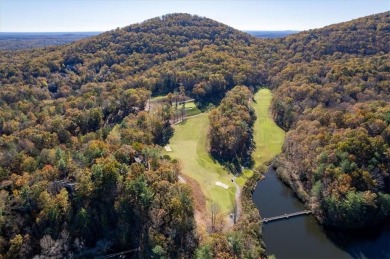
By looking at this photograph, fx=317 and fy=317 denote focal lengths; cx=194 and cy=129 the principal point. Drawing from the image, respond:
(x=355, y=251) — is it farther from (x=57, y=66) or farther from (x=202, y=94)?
(x=57, y=66)

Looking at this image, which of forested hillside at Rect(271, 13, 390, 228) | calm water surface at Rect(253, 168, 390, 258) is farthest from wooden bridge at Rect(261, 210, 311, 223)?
forested hillside at Rect(271, 13, 390, 228)

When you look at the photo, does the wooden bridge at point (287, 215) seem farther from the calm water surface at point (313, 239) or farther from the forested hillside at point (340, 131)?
the forested hillside at point (340, 131)

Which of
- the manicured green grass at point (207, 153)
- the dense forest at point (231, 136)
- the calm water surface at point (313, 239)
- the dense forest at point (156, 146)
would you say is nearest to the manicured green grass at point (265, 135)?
the manicured green grass at point (207, 153)

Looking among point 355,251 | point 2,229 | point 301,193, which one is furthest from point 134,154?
point 355,251

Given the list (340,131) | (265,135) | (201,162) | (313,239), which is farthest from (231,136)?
(313,239)

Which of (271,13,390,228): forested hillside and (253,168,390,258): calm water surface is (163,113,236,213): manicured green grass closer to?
(253,168,390,258): calm water surface
